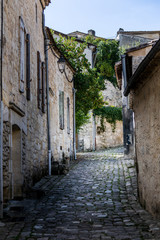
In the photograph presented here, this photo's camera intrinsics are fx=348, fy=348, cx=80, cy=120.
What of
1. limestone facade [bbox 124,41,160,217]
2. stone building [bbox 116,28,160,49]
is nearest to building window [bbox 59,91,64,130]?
limestone facade [bbox 124,41,160,217]

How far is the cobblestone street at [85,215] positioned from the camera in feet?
15.3

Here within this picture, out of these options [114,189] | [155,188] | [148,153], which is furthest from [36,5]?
[155,188]

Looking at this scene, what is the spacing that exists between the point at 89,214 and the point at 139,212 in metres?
0.88

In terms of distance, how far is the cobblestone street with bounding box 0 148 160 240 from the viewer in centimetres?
465

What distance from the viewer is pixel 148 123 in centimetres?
579

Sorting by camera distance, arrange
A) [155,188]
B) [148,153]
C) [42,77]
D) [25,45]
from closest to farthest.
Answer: [155,188] → [148,153] → [25,45] → [42,77]

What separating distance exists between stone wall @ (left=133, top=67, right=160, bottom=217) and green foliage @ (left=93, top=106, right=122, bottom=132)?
19.5 meters

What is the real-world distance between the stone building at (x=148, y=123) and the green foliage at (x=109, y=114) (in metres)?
19.2

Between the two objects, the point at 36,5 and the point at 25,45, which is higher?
the point at 36,5

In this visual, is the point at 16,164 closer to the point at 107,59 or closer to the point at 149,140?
the point at 149,140

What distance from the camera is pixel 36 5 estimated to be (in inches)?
429

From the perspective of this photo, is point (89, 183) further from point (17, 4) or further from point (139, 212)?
point (17, 4)

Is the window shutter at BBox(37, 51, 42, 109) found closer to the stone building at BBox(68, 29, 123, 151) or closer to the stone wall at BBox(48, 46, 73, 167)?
the stone wall at BBox(48, 46, 73, 167)

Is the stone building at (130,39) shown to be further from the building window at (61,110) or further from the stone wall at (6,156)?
the stone wall at (6,156)
